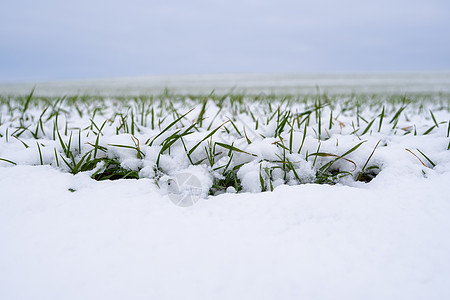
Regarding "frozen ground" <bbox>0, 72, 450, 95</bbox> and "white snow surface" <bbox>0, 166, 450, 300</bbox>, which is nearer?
"white snow surface" <bbox>0, 166, 450, 300</bbox>

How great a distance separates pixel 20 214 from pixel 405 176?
1.15 metres

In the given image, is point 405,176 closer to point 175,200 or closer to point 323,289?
point 323,289

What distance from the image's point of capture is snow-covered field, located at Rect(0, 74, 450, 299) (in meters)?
0.61

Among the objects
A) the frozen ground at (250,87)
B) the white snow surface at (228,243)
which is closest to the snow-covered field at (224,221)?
the white snow surface at (228,243)

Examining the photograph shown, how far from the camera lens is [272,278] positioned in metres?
0.62

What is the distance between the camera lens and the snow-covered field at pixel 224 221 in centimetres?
61

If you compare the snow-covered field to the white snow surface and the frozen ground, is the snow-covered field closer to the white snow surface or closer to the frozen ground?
the white snow surface

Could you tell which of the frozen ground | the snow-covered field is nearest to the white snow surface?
the snow-covered field

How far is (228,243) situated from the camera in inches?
Result: 28.0

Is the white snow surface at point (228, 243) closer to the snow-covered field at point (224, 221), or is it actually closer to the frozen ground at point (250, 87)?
the snow-covered field at point (224, 221)

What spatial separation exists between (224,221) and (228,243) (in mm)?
91

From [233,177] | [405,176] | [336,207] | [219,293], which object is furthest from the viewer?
[233,177]

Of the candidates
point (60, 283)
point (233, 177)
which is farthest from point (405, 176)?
point (60, 283)

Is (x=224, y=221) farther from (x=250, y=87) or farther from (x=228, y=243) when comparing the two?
(x=250, y=87)
